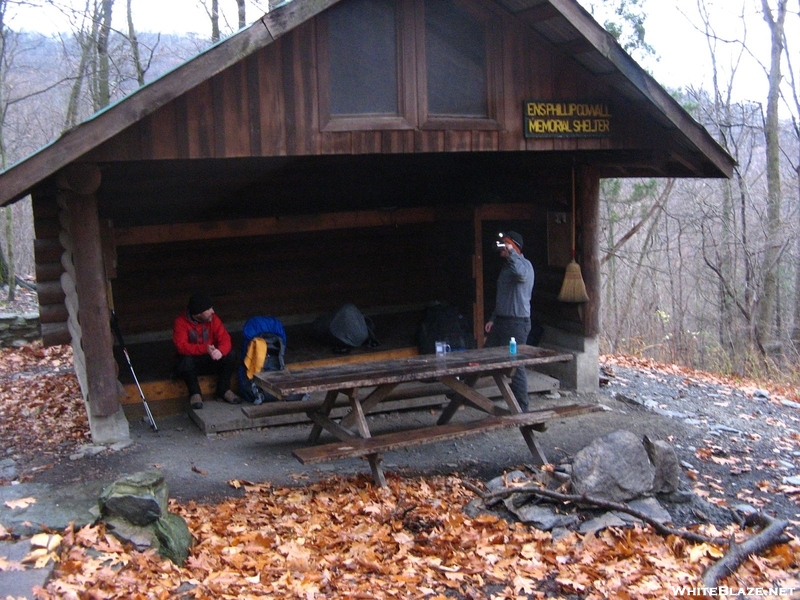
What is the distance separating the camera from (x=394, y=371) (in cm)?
649

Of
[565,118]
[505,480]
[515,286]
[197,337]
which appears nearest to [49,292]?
[197,337]

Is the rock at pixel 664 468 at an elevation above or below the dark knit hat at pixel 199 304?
below

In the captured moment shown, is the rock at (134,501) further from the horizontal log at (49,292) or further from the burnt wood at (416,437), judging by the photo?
the horizontal log at (49,292)

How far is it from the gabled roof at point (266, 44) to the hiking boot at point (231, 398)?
3.06 m

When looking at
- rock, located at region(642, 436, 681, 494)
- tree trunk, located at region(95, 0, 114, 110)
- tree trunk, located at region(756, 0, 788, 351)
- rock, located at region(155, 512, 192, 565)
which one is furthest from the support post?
tree trunk, located at region(756, 0, 788, 351)

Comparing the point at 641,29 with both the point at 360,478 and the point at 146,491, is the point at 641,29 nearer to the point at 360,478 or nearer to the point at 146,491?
the point at 360,478

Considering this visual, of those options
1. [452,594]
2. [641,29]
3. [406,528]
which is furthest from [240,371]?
[641,29]

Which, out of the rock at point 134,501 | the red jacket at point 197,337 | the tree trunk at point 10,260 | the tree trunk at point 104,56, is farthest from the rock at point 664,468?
the tree trunk at point 104,56

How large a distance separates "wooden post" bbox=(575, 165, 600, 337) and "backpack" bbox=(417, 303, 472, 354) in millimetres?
1623

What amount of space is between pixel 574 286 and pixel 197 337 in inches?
164

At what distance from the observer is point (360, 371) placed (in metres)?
6.54

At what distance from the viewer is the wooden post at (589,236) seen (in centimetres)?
884

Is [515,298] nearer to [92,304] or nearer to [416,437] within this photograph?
[416,437]

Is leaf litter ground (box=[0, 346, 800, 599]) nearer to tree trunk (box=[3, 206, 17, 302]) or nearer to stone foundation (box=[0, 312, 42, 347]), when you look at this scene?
stone foundation (box=[0, 312, 42, 347])
